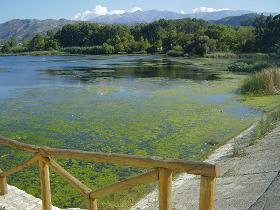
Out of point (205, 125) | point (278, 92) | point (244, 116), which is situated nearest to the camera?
point (205, 125)

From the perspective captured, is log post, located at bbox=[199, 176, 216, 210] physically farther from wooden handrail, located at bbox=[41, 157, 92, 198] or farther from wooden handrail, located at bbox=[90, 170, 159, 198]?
wooden handrail, located at bbox=[41, 157, 92, 198]

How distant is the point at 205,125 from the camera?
15930mm

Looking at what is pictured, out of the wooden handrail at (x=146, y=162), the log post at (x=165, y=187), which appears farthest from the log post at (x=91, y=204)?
the log post at (x=165, y=187)

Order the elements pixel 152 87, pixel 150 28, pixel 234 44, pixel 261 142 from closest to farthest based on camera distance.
A: pixel 261 142 < pixel 152 87 < pixel 234 44 < pixel 150 28

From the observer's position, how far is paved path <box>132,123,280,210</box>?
748 centimetres

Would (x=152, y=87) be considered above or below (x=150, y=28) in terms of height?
below

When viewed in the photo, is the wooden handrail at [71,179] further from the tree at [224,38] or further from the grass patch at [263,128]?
the tree at [224,38]

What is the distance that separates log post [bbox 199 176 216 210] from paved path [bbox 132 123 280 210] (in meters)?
3.44

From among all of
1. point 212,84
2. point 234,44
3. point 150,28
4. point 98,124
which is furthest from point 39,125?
point 150,28

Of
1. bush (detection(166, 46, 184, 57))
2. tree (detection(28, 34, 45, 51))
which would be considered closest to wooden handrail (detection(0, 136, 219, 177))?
bush (detection(166, 46, 184, 57))

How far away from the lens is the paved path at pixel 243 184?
24.5 ft

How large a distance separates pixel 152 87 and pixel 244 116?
11.5 meters

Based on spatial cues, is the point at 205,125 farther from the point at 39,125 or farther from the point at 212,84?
the point at 212,84

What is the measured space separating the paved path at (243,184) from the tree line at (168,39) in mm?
52131
